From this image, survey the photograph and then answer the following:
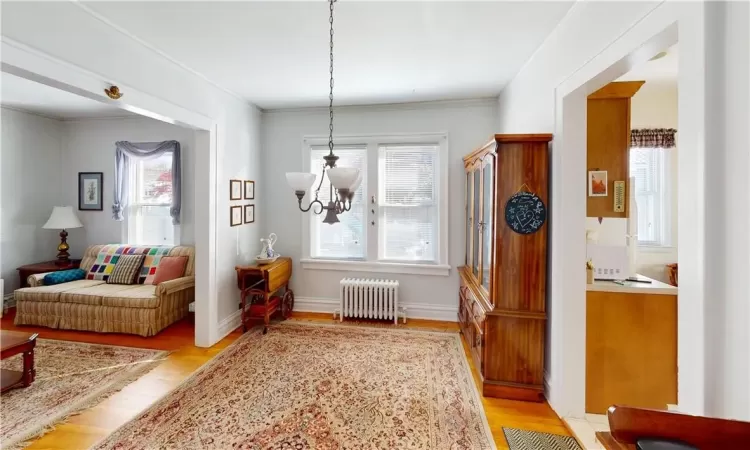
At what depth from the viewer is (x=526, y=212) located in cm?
224

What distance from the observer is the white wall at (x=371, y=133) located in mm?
3740

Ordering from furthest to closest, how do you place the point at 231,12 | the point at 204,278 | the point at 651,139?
1. the point at 651,139
2. the point at 204,278
3. the point at 231,12

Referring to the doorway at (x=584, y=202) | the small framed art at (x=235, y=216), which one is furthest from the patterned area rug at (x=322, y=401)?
the small framed art at (x=235, y=216)

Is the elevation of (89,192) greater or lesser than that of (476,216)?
→ greater

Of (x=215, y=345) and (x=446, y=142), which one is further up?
(x=446, y=142)

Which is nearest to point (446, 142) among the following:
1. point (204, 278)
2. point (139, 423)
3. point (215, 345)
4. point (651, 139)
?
point (651, 139)

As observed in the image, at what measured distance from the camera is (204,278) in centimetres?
320

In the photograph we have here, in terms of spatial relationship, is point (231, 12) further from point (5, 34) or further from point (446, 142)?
point (446, 142)

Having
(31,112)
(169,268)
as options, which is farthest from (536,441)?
(31,112)

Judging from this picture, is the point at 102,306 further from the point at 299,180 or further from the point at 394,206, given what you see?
the point at 394,206

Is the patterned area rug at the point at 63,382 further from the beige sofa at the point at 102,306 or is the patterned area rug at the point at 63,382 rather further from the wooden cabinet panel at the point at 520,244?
the wooden cabinet panel at the point at 520,244

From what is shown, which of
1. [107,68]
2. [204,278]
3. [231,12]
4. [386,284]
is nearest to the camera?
[231,12]

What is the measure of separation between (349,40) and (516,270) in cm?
214

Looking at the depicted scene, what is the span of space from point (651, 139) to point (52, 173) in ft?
26.3
